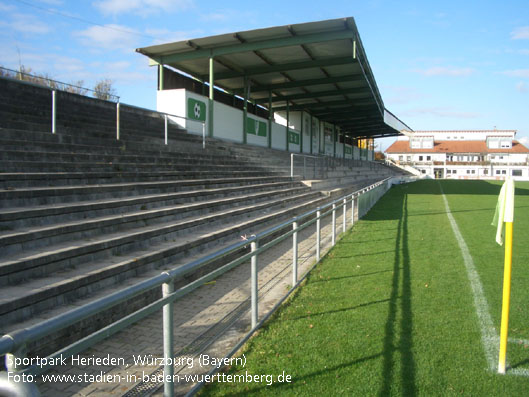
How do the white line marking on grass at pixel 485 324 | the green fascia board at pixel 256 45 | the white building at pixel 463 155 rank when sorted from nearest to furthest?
1. the white line marking on grass at pixel 485 324
2. the green fascia board at pixel 256 45
3. the white building at pixel 463 155

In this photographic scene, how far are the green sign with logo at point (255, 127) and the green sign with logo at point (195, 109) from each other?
413 cm

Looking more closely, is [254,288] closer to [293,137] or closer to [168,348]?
[168,348]

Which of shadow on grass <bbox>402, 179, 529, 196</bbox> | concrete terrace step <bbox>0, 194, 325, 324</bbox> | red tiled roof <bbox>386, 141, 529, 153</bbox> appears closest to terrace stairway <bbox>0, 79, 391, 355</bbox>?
concrete terrace step <bbox>0, 194, 325, 324</bbox>

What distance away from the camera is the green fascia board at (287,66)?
62.6 feet

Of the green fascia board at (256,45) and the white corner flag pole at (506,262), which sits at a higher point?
the green fascia board at (256,45)

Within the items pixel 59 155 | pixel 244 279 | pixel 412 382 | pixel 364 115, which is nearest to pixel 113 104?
pixel 59 155

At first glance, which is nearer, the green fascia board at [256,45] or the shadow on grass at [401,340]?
the shadow on grass at [401,340]

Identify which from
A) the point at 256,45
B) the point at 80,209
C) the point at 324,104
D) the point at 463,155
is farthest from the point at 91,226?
the point at 463,155

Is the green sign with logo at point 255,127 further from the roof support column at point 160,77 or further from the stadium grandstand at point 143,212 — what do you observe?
the roof support column at point 160,77

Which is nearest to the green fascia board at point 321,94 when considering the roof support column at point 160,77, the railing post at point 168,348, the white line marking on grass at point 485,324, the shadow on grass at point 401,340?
the roof support column at point 160,77

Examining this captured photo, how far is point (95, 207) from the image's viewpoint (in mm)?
6293

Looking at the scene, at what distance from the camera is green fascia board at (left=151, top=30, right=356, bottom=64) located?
16.3 meters

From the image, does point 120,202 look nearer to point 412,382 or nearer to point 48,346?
point 48,346

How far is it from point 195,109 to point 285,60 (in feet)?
18.8
